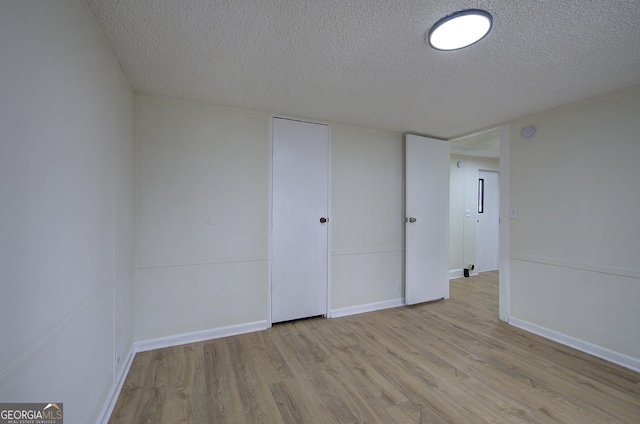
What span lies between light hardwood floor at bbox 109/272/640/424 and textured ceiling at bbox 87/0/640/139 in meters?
2.30

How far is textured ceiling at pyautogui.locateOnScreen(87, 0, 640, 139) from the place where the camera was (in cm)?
136

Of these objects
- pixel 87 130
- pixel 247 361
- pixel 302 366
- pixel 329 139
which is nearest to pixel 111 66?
pixel 87 130

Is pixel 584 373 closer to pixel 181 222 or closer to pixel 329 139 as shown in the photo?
pixel 329 139

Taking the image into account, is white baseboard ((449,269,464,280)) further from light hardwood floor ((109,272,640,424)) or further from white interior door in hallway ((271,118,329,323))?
white interior door in hallway ((271,118,329,323))

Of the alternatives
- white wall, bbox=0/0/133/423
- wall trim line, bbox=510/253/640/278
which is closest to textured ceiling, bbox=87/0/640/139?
white wall, bbox=0/0/133/423

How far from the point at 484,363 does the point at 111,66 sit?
356 centimetres

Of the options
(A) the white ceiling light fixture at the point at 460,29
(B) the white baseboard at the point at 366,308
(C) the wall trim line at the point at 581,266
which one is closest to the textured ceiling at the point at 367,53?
(A) the white ceiling light fixture at the point at 460,29

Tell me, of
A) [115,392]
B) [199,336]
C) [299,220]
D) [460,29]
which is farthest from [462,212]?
[115,392]

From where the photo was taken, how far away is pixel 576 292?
247 cm

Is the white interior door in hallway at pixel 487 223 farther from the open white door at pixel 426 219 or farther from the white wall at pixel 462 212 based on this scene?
the open white door at pixel 426 219

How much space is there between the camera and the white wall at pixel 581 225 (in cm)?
218

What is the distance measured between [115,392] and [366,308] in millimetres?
2531

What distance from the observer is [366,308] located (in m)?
3.35

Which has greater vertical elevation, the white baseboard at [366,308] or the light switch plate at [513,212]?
the light switch plate at [513,212]
